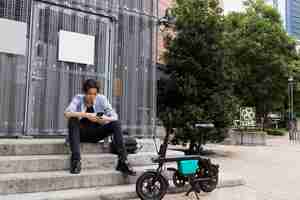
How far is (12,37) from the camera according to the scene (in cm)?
473

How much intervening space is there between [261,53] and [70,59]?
573 inches

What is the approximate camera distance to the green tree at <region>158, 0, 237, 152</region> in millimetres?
8430

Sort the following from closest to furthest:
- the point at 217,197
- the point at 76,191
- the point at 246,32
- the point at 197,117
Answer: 1. the point at 76,191
2. the point at 217,197
3. the point at 197,117
4. the point at 246,32

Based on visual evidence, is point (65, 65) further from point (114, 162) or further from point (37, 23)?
point (114, 162)

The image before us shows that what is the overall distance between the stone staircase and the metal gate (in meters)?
0.81

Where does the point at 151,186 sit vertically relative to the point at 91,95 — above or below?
below

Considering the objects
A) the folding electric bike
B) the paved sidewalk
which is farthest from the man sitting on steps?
the paved sidewalk

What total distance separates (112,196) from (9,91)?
243cm

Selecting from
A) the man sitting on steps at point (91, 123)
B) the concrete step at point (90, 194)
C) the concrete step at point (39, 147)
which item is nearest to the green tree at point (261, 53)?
the concrete step at point (39, 147)

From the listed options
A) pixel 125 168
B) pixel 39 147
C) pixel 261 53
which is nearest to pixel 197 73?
pixel 125 168

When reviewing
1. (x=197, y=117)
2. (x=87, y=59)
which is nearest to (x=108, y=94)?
(x=87, y=59)

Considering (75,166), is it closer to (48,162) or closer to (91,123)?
(48,162)

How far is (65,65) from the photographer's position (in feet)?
17.3

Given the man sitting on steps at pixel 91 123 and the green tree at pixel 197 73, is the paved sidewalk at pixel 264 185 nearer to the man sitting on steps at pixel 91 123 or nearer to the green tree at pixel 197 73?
the man sitting on steps at pixel 91 123
